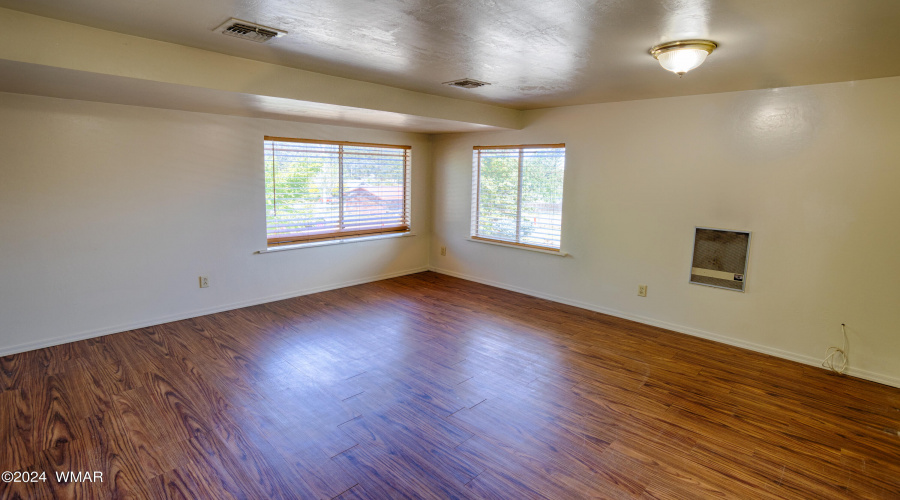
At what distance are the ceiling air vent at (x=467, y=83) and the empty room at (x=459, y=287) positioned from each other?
0.10m

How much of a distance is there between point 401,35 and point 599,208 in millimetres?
3057

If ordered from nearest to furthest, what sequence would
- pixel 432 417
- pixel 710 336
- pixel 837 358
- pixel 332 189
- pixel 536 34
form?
pixel 536 34 → pixel 432 417 → pixel 837 358 → pixel 710 336 → pixel 332 189

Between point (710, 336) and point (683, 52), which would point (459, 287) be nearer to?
point (710, 336)

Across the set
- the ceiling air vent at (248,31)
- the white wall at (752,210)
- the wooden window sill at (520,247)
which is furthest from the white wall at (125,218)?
the white wall at (752,210)

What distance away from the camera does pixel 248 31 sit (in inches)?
96.1

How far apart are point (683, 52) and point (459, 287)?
384 centimetres

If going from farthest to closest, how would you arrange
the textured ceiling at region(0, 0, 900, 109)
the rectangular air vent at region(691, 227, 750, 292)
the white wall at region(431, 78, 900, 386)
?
1. the rectangular air vent at region(691, 227, 750, 292)
2. the white wall at region(431, 78, 900, 386)
3. the textured ceiling at region(0, 0, 900, 109)

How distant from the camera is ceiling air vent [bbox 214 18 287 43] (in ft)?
7.68

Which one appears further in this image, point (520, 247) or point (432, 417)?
point (520, 247)

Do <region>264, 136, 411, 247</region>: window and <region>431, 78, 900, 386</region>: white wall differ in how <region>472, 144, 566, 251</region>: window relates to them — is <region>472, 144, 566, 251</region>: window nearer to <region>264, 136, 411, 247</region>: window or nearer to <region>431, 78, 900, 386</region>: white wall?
<region>431, 78, 900, 386</region>: white wall

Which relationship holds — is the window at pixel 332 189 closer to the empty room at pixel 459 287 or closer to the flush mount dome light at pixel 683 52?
the empty room at pixel 459 287

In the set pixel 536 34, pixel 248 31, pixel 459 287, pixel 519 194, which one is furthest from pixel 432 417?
pixel 519 194

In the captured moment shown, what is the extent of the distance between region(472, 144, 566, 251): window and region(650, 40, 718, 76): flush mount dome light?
7.87 feet

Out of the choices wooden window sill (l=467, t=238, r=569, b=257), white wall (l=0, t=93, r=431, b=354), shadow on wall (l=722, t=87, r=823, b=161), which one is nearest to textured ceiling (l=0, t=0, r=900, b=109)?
shadow on wall (l=722, t=87, r=823, b=161)
